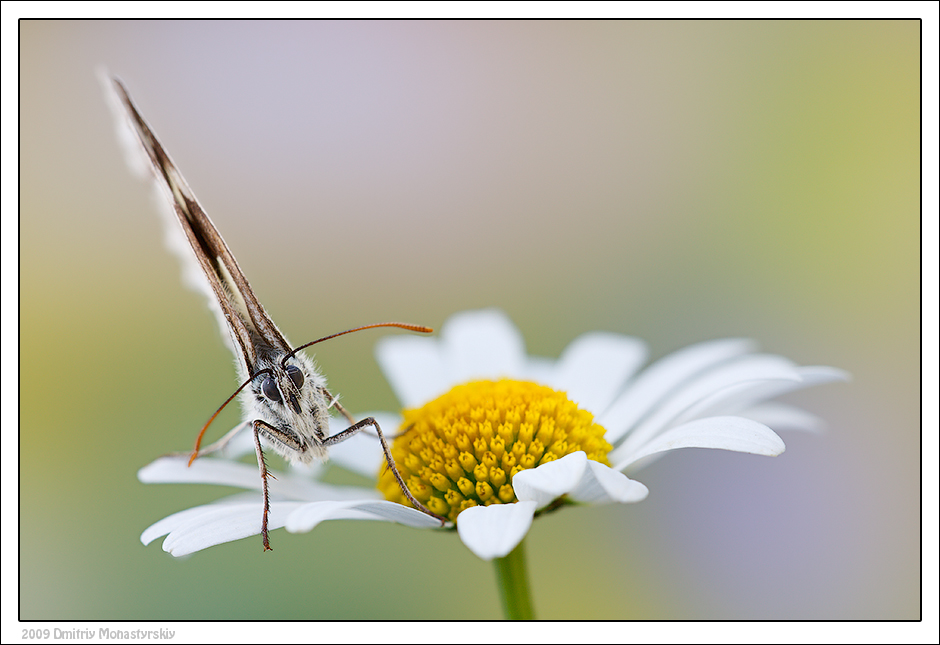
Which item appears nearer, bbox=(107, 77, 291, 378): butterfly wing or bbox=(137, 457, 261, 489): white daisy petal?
bbox=(107, 77, 291, 378): butterfly wing

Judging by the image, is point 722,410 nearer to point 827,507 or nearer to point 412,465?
point 412,465

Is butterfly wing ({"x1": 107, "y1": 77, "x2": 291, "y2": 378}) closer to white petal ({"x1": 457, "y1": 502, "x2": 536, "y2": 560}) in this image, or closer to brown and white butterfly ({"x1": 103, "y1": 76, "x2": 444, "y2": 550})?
brown and white butterfly ({"x1": 103, "y1": 76, "x2": 444, "y2": 550})

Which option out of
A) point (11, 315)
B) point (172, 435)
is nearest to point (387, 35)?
point (11, 315)

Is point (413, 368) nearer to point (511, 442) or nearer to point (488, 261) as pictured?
point (511, 442)

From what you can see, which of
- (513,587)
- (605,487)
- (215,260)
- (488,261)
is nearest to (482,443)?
(513,587)

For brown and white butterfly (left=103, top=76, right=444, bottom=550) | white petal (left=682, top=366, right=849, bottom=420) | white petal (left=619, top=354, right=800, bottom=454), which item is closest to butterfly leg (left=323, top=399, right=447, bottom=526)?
brown and white butterfly (left=103, top=76, right=444, bottom=550)
